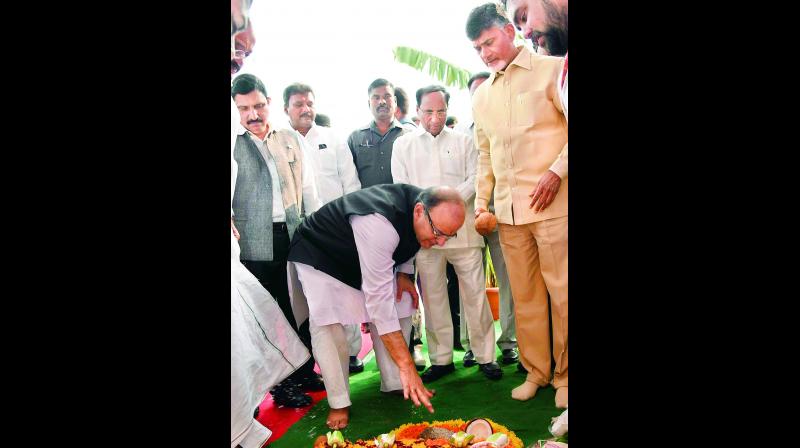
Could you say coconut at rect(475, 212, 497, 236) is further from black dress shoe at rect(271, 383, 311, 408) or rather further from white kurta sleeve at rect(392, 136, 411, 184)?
black dress shoe at rect(271, 383, 311, 408)

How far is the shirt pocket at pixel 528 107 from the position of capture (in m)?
2.84

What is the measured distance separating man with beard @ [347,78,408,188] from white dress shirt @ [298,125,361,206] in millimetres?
36

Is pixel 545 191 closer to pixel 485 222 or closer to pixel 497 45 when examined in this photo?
pixel 485 222

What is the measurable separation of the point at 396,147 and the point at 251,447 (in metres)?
1.43

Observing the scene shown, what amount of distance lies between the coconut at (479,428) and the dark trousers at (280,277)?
76 cm

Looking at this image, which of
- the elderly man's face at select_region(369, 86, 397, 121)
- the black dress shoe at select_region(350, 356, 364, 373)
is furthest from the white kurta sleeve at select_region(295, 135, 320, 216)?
the black dress shoe at select_region(350, 356, 364, 373)

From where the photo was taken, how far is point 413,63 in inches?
117

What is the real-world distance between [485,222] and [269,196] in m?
0.97

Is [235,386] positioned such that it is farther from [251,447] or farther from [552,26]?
[552,26]

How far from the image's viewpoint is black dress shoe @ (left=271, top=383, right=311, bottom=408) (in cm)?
302

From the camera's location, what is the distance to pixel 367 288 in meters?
2.88

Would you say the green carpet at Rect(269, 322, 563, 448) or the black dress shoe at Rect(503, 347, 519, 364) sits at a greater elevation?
the black dress shoe at Rect(503, 347, 519, 364)

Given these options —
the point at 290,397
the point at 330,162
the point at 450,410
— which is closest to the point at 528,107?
the point at 330,162

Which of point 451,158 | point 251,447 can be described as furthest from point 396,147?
point 251,447
